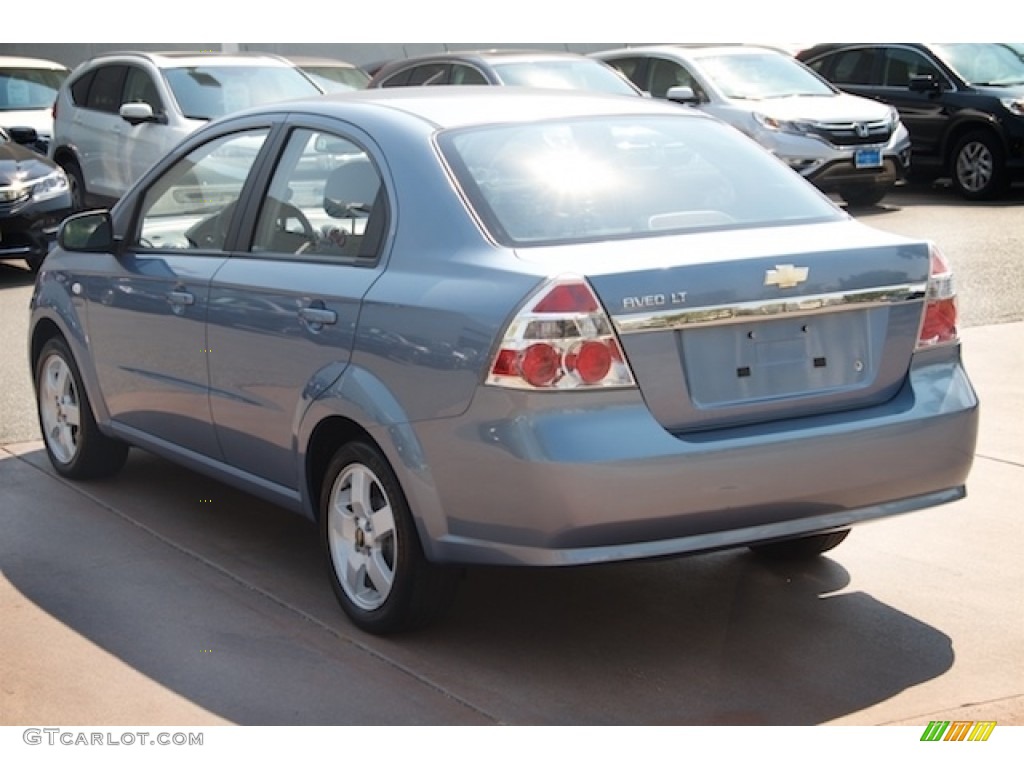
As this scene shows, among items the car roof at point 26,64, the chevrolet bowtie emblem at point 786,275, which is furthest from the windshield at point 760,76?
the chevrolet bowtie emblem at point 786,275

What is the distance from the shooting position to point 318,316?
548 centimetres

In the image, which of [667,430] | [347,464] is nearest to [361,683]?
[347,464]

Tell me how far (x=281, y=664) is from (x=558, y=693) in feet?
2.71

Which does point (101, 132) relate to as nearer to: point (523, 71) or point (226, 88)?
point (226, 88)

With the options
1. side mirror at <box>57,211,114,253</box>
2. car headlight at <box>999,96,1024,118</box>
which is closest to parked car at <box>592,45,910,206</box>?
car headlight at <box>999,96,1024,118</box>

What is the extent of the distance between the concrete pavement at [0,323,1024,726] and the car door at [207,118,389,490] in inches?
21.2

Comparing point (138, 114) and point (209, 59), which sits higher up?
point (209, 59)

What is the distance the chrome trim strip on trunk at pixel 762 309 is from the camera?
15.6ft

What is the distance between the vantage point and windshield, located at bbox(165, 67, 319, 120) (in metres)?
15.0

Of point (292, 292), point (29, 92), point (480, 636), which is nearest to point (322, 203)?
point (292, 292)
